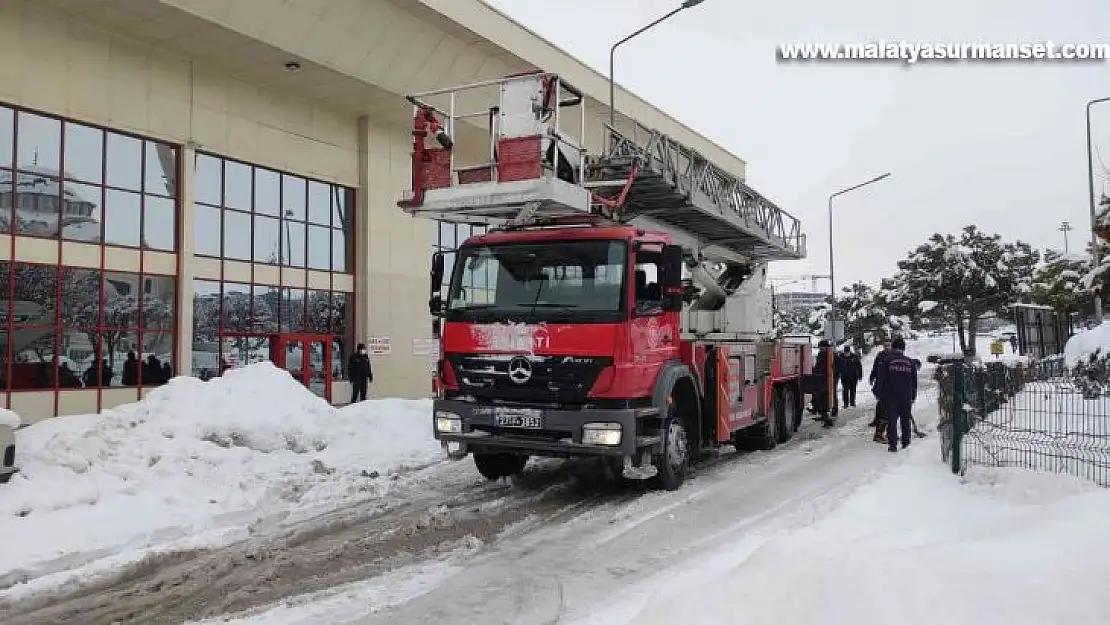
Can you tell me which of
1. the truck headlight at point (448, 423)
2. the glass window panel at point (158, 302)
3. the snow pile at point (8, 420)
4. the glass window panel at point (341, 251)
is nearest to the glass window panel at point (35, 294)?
the glass window panel at point (158, 302)

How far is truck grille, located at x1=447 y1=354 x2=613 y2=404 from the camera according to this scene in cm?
779

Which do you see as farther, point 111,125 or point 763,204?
point 111,125

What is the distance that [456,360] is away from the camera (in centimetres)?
841

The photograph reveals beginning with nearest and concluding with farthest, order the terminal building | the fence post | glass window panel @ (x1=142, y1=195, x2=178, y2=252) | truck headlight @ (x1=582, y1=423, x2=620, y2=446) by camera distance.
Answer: truck headlight @ (x1=582, y1=423, x2=620, y2=446) < the fence post < the terminal building < glass window panel @ (x1=142, y1=195, x2=178, y2=252)

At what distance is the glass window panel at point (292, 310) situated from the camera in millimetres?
20859

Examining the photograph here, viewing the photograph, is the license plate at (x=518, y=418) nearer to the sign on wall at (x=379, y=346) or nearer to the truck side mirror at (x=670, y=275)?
the truck side mirror at (x=670, y=275)

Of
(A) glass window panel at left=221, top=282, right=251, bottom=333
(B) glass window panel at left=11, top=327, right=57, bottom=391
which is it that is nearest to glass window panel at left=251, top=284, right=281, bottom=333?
(A) glass window panel at left=221, top=282, right=251, bottom=333

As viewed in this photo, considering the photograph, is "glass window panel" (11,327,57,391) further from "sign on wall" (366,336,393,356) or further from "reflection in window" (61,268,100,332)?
"sign on wall" (366,336,393,356)

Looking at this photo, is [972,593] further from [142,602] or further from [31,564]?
[31,564]

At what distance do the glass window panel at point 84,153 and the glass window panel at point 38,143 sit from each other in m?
0.20

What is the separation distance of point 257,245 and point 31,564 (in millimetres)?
15342

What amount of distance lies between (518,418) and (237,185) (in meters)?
14.7

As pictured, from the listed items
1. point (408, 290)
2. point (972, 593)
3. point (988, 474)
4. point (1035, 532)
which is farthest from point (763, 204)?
point (408, 290)

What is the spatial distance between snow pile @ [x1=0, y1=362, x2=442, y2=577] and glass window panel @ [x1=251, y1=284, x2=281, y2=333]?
26.4ft
